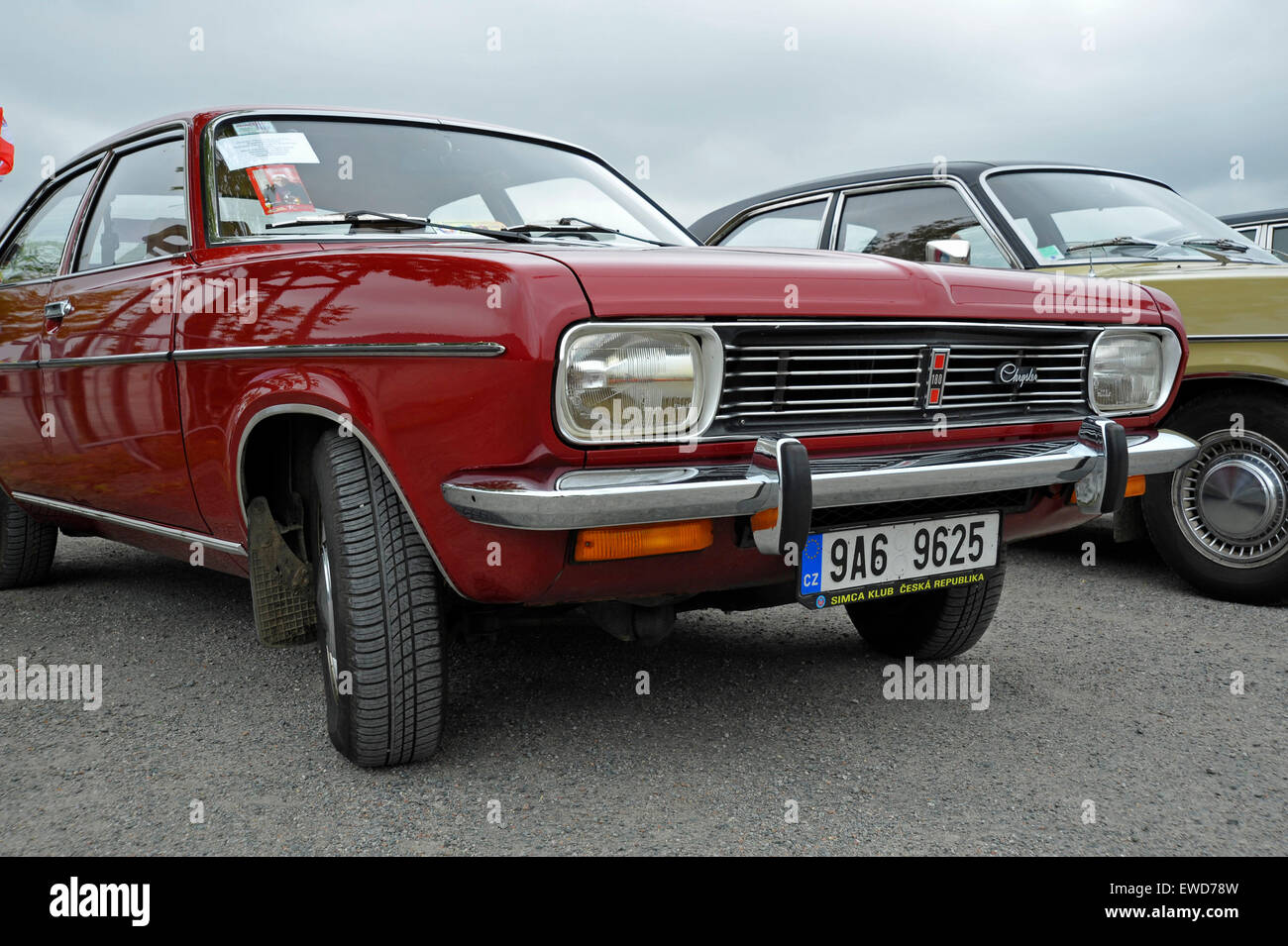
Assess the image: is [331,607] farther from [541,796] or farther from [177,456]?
[177,456]

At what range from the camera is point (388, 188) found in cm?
289

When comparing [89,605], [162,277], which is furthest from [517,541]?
[89,605]

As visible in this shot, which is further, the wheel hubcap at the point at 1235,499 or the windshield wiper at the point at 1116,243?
the windshield wiper at the point at 1116,243

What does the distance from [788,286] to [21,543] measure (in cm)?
356

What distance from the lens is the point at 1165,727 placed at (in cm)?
280

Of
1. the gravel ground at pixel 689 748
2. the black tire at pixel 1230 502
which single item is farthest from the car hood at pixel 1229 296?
the gravel ground at pixel 689 748

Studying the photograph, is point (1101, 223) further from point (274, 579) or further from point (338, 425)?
point (274, 579)

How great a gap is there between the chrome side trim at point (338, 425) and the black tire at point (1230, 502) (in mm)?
2936

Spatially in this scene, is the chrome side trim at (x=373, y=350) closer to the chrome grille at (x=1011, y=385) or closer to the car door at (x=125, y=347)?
the car door at (x=125, y=347)

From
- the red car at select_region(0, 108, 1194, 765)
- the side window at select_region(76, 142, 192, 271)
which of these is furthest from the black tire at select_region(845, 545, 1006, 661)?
the side window at select_region(76, 142, 192, 271)

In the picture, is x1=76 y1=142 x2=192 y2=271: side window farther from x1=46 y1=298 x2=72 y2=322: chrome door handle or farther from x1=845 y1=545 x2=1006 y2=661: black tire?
x1=845 y1=545 x2=1006 y2=661: black tire

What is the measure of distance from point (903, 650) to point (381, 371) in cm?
195

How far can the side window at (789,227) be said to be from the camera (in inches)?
204

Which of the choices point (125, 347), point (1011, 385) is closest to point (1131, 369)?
point (1011, 385)
